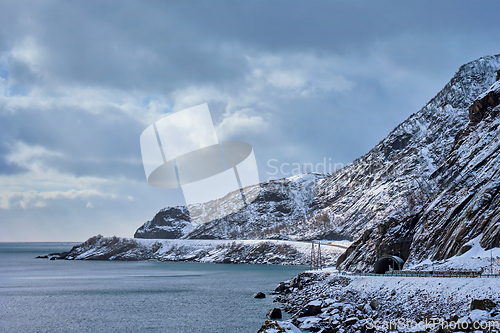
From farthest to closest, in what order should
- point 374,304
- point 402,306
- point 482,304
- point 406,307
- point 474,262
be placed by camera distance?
point 474,262 < point 374,304 < point 402,306 < point 406,307 < point 482,304

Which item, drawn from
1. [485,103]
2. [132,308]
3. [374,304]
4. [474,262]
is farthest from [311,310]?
[485,103]

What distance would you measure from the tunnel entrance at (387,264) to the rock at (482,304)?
3265 cm

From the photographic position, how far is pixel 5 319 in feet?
176

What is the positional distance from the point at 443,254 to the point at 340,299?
1704 centimetres

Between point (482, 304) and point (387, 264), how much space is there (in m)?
37.2

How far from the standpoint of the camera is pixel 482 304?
28.7 m

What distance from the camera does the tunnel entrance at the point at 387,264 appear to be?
6191cm

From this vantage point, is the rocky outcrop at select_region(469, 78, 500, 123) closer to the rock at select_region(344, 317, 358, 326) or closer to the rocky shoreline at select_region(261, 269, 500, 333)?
the rocky shoreline at select_region(261, 269, 500, 333)

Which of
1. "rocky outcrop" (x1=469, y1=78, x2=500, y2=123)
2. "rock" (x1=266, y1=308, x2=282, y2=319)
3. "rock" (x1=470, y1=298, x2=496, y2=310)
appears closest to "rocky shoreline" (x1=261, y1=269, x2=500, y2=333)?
"rock" (x1=470, y1=298, x2=496, y2=310)

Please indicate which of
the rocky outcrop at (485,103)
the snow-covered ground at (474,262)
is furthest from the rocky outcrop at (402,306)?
the rocky outcrop at (485,103)

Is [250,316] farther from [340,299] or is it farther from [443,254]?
[443,254]

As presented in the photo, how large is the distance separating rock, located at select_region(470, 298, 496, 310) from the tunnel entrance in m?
32.6

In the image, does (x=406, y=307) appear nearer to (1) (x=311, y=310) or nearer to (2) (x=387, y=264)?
(1) (x=311, y=310)

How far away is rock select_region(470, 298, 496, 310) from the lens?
28316 millimetres
